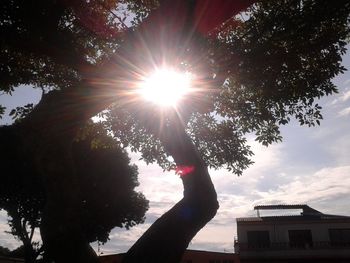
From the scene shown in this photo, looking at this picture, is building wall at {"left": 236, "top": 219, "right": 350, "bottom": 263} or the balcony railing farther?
the balcony railing

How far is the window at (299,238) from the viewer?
40.6m

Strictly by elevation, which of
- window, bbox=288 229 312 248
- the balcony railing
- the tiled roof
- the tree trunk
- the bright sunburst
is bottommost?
the tree trunk

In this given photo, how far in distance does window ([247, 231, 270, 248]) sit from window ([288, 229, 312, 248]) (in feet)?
8.93

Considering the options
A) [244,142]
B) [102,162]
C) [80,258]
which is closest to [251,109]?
[244,142]

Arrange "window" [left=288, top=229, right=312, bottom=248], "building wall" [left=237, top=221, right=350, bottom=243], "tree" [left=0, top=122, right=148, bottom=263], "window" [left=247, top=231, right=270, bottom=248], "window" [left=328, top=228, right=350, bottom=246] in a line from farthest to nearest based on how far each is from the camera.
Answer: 1. "window" [left=247, top=231, right=270, bottom=248]
2. "building wall" [left=237, top=221, right=350, bottom=243]
3. "window" [left=288, top=229, right=312, bottom=248]
4. "window" [left=328, top=228, right=350, bottom=246]
5. "tree" [left=0, top=122, right=148, bottom=263]

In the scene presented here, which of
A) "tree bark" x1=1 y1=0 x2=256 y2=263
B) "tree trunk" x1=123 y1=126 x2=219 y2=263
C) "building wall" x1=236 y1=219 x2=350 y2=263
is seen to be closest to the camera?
"tree bark" x1=1 y1=0 x2=256 y2=263

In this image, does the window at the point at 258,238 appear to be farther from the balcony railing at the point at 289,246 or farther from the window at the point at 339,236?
the window at the point at 339,236

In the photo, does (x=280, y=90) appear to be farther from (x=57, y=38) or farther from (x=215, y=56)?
(x=57, y=38)

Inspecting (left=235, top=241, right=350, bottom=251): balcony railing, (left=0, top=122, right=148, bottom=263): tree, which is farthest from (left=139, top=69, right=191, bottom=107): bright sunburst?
(left=235, top=241, right=350, bottom=251): balcony railing

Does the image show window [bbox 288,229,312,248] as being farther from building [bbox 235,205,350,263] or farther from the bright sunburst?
the bright sunburst

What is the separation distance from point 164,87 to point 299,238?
37918 millimetres

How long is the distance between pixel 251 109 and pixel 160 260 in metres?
7.43

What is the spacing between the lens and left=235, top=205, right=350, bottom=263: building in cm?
3941

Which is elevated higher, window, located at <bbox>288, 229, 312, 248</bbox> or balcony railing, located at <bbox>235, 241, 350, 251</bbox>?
window, located at <bbox>288, 229, 312, 248</bbox>
